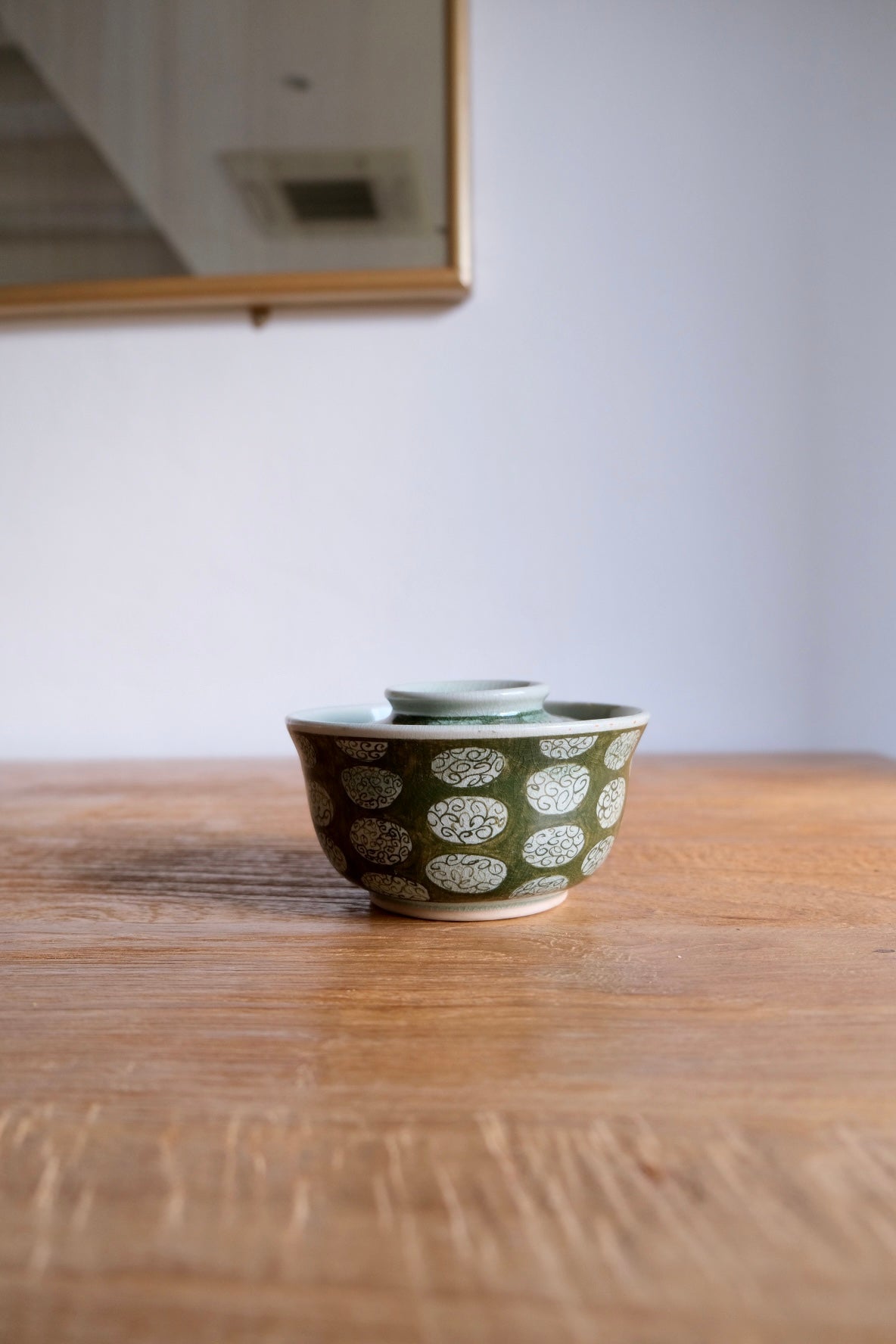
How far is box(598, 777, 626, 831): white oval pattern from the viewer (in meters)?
0.47

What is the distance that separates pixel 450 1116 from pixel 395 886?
0.19 m

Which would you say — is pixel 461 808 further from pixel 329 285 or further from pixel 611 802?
pixel 329 285

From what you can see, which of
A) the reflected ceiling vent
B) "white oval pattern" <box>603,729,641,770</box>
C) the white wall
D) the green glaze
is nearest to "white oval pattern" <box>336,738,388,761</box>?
the green glaze

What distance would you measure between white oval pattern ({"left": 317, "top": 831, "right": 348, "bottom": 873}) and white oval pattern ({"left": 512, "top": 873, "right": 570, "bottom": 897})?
0.27 feet

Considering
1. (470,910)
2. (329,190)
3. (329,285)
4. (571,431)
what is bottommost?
(470,910)

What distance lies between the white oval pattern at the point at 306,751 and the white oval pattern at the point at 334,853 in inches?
1.4

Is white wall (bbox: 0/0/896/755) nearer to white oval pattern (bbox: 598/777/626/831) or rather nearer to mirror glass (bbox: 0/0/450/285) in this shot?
mirror glass (bbox: 0/0/450/285)

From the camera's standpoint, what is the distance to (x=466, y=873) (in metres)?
0.45

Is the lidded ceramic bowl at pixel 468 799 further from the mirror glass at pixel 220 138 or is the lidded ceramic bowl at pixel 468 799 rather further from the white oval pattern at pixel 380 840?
the mirror glass at pixel 220 138

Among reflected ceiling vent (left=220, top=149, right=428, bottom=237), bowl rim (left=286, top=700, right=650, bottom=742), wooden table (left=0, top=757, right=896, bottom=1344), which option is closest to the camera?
wooden table (left=0, top=757, right=896, bottom=1344)

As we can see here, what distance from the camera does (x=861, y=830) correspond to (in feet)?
2.16

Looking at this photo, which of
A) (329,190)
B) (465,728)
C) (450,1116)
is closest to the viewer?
(450,1116)

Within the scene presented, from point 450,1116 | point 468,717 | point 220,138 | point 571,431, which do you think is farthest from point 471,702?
point 220,138

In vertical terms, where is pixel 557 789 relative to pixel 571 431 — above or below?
below
